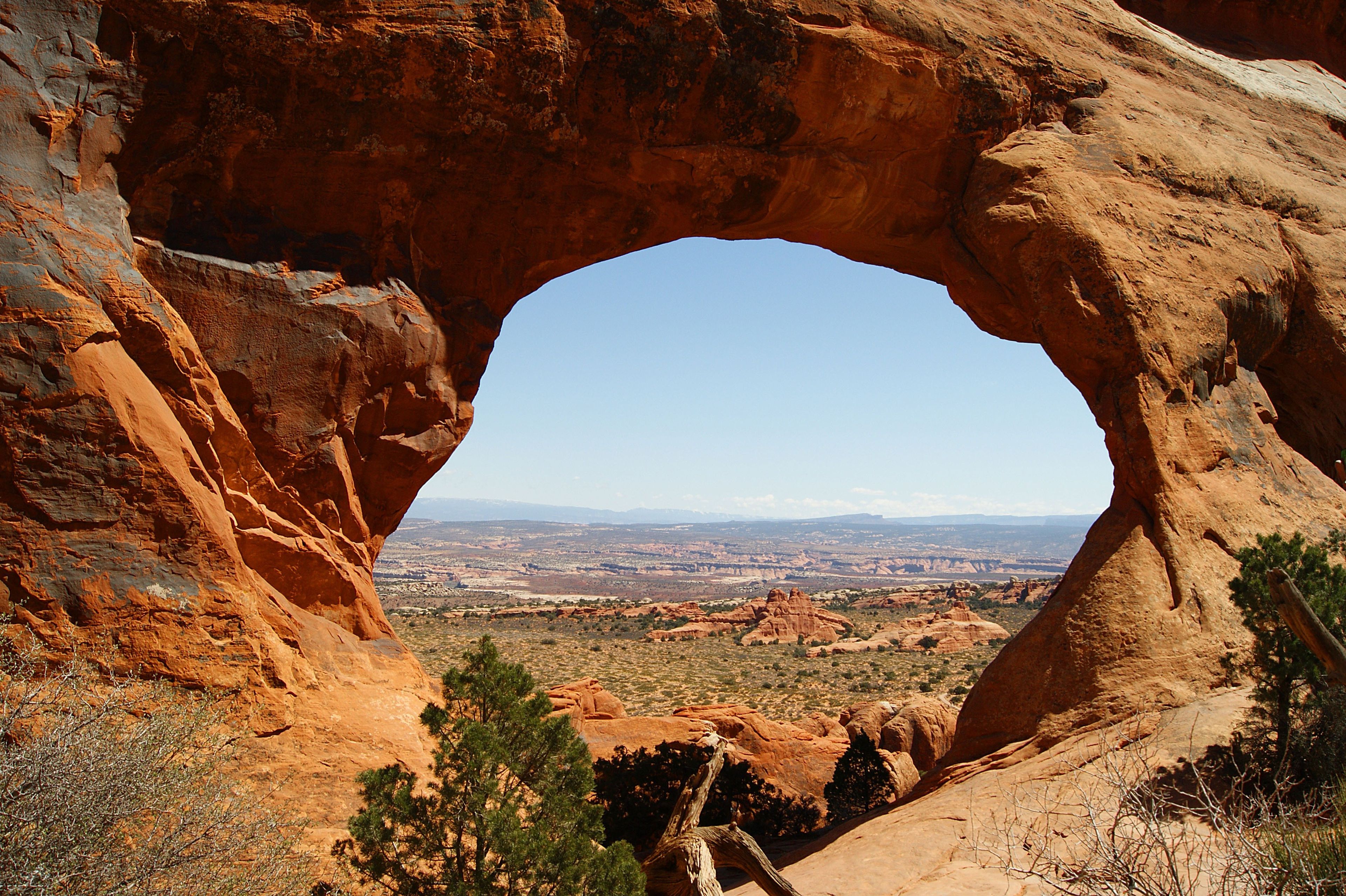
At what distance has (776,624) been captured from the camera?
4106 centimetres

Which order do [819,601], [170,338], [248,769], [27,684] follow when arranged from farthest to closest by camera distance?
[819,601]
[170,338]
[248,769]
[27,684]

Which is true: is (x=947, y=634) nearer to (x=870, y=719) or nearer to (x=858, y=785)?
(x=870, y=719)

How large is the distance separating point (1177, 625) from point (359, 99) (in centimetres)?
1093

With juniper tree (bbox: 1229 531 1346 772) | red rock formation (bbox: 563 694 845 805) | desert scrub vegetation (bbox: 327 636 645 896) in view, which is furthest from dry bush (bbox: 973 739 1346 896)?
red rock formation (bbox: 563 694 845 805)

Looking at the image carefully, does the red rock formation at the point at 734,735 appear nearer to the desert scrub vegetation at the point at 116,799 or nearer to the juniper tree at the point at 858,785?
the juniper tree at the point at 858,785

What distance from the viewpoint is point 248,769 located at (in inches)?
280

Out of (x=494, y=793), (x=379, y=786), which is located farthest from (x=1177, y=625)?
(x=379, y=786)

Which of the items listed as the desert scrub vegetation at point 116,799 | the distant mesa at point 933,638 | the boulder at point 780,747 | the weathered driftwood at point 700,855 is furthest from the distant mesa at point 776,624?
the desert scrub vegetation at point 116,799

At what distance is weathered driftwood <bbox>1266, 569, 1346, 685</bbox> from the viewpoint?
231 inches

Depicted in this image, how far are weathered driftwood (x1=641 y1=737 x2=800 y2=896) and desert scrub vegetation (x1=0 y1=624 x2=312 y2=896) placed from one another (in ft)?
10.1

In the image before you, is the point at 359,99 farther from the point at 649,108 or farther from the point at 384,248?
the point at 649,108

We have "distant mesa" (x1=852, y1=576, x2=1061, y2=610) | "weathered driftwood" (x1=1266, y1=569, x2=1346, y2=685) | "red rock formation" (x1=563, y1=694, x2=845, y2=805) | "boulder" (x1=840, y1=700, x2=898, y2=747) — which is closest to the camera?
"weathered driftwood" (x1=1266, y1=569, x2=1346, y2=685)

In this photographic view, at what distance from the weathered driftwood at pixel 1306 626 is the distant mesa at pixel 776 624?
32.5 meters

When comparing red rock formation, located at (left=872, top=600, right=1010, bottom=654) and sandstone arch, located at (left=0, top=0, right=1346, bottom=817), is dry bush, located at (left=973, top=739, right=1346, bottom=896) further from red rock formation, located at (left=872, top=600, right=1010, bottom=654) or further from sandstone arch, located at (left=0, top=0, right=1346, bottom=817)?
red rock formation, located at (left=872, top=600, right=1010, bottom=654)
